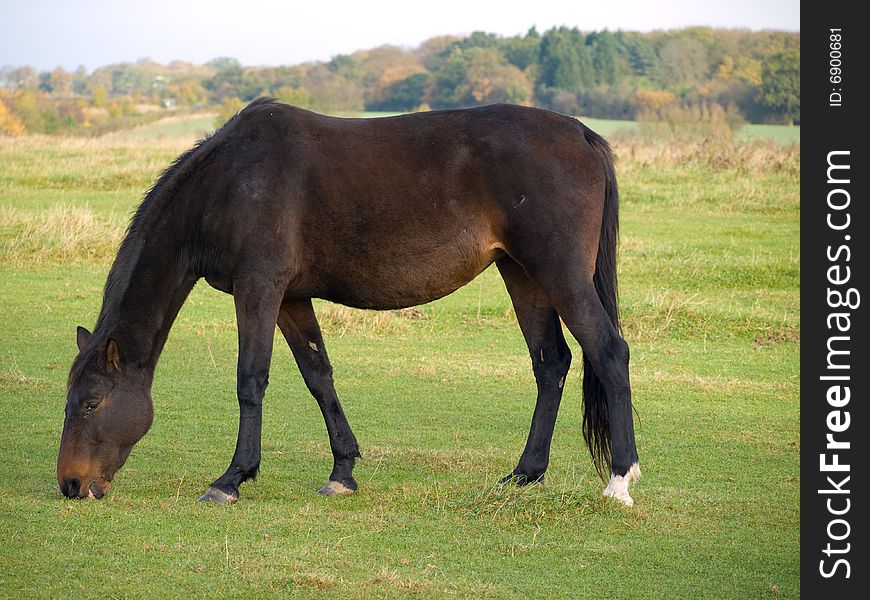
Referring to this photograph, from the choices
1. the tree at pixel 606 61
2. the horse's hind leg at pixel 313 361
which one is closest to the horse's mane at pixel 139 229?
the horse's hind leg at pixel 313 361

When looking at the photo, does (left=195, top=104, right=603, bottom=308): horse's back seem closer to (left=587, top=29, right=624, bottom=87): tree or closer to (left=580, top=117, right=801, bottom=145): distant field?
(left=580, top=117, right=801, bottom=145): distant field

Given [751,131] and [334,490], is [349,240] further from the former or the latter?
[751,131]

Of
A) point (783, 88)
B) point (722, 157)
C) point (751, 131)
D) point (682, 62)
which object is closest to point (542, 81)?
point (682, 62)

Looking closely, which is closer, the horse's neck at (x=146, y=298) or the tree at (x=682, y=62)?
the horse's neck at (x=146, y=298)

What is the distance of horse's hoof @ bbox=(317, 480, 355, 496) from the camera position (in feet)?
21.2

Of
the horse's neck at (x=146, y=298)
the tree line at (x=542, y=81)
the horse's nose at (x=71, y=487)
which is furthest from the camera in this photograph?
the tree line at (x=542, y=81)

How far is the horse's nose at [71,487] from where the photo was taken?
6.10 metres

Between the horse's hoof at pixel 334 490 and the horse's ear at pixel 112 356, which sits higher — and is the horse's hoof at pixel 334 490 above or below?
below

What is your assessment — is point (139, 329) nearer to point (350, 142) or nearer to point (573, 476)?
point (350, 142)

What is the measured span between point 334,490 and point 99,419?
4.58 ft

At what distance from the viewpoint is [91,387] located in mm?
6246

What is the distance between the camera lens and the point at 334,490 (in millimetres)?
6484

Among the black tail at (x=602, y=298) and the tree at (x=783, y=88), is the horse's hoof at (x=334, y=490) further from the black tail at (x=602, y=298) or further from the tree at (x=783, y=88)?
the tree at (x=783, y=88)

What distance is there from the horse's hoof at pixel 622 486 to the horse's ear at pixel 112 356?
2.86 metres
